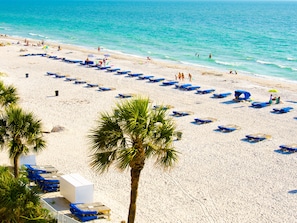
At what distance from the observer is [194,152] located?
21.3m

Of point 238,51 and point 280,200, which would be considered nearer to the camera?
point 280,200

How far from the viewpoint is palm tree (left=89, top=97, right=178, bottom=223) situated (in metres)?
10.1

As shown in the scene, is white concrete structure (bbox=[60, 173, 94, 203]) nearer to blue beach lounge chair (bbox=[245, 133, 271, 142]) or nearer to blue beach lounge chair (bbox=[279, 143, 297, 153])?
blue beach lounge chair (bbox=[279, 143, 297, 153])

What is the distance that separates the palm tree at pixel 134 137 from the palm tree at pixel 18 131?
3923mm

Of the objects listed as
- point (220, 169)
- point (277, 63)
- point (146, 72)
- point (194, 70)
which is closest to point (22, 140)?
point (220, 169)

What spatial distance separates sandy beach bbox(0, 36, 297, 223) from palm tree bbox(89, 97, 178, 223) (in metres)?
4.58

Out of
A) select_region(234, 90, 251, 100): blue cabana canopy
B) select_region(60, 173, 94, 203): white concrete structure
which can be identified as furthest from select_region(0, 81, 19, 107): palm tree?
select_region(234, 90, 251, 100): blue cabana canopy

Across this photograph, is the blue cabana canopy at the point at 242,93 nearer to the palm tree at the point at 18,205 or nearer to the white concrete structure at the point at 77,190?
the white concrete structure at the point at 77,190

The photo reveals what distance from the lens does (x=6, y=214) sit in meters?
10.3

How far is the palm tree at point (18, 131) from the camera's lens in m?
13.7

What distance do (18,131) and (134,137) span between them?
4.74 m

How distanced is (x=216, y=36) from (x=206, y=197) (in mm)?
67485

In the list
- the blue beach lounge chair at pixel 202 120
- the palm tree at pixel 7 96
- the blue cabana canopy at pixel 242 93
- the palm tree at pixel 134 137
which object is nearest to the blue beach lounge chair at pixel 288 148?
the blue beach lounge chair at pixel 202 120

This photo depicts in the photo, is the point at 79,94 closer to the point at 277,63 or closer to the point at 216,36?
the point at 277,63
